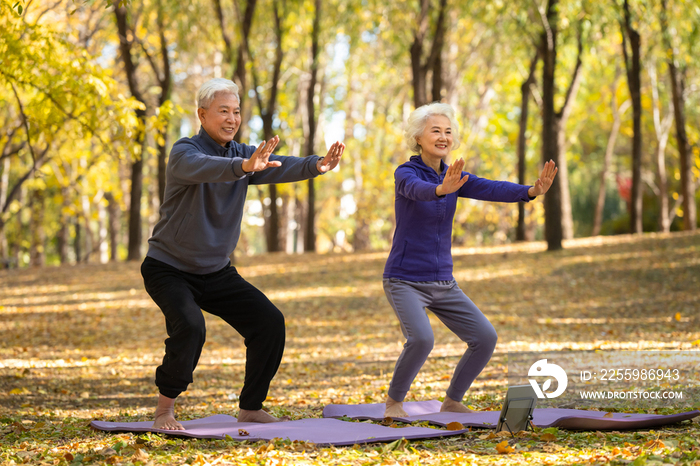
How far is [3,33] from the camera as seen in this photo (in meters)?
6.73

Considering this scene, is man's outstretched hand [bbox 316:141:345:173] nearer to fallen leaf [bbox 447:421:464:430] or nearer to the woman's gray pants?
the woman's gray pants

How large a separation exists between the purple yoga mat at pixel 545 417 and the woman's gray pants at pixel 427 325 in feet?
0.84

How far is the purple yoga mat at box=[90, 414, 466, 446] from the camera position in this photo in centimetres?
380

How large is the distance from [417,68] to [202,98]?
1243 centimetres

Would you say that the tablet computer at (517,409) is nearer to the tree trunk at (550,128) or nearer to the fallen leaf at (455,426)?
the fallen leaf at (455,426)

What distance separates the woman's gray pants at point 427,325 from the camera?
419 centimetres

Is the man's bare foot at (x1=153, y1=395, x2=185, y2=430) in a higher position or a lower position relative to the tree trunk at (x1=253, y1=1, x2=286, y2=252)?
lower

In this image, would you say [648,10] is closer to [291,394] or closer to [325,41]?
[325,41]

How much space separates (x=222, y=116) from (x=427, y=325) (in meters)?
1.83

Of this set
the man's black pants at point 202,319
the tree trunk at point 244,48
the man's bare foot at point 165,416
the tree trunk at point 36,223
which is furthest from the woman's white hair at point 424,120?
the tree trunk at point 36,223

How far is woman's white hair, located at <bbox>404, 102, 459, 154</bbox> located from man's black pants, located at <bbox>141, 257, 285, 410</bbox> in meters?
1.47

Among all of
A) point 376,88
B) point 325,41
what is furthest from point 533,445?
point 376,88

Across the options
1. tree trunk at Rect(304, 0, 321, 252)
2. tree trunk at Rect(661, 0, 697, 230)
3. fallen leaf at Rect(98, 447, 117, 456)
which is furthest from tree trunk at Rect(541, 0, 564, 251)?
fallen leaf at Rect(98, 447, 117, 456)

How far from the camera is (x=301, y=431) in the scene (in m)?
4.04
